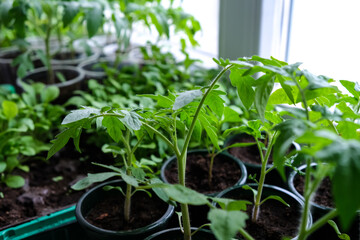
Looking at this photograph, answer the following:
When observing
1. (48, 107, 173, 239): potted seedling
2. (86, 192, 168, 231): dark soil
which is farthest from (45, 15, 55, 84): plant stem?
(86, 192, 168, 231): dark soil

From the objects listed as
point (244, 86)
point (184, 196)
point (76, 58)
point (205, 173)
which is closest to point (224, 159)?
point (205, 173)

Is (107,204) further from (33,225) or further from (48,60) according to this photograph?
(48,60)

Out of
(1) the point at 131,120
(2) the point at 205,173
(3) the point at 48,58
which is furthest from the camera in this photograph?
(3) the point at 48,58

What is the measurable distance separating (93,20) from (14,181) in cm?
61

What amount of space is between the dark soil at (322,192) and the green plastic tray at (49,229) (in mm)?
603

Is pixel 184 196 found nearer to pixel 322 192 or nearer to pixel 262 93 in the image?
pixel 262 93

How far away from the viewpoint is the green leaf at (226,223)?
0.40 m

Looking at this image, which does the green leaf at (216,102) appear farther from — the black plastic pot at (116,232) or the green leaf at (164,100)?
the black plastic pot at (116,232)

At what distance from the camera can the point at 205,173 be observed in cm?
96

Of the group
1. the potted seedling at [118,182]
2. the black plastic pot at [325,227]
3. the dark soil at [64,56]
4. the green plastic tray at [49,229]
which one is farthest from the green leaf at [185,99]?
the dark soil at [64,56]

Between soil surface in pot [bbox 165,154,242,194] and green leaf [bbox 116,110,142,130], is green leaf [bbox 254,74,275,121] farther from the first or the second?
soil surface in pot [bbox 165,154,242,194]

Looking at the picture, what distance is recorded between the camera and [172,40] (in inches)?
75.4

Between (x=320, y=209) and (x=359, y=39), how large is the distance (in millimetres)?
513

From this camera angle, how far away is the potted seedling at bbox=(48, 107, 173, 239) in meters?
0.55
